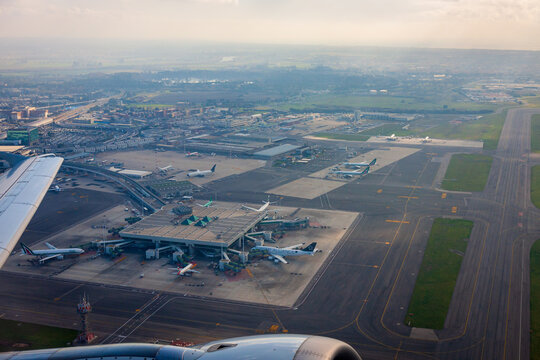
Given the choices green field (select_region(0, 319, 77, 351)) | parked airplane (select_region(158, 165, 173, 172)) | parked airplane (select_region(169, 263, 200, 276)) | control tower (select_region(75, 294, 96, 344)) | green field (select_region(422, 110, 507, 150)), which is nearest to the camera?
green field (select_region(0, 319, 77, 351))

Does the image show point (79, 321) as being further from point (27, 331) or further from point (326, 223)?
point (326, 223)

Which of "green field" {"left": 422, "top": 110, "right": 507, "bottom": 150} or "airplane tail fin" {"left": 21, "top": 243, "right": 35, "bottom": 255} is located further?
"green field" {"left": 422, "top": 110, "right": 507, "bottom": 150}

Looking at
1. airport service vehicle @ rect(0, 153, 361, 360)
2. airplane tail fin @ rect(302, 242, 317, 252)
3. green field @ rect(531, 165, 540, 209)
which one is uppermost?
airport service vehicle @ rect(0, 153, 361, 360)

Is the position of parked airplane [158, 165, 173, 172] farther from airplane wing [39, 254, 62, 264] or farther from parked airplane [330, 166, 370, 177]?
airplane wing [39, 254, 62, 264]

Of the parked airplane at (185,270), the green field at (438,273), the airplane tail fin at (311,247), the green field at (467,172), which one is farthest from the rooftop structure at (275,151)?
the parked airplane at (185,270)

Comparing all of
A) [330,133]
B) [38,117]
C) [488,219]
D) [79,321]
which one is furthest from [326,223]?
[38,117]

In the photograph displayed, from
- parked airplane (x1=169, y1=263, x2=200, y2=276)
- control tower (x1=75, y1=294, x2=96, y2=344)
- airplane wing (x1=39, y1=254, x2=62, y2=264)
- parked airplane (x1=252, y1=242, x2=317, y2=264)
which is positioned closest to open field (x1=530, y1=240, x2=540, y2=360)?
parked airplane (x1=252, y1=242, x2=317, y2=264)
